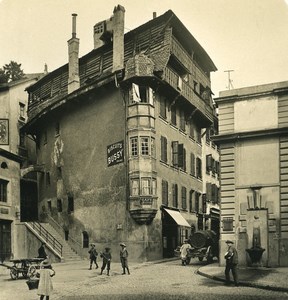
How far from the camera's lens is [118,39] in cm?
3447

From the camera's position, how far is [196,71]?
41.3 m

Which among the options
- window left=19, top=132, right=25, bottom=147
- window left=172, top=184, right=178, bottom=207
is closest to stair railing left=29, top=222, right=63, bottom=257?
window left=172, top=184, right=178, bottom=207

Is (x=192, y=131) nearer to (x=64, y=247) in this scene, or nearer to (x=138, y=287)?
(x=64, y=247)

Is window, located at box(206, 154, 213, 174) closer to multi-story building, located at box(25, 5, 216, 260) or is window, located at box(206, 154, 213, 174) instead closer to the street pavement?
multi-story building, located at box(25, 5, 216, 260)

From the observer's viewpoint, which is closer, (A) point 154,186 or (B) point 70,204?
(A) point 154,186

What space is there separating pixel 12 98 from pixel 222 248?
87.8ft

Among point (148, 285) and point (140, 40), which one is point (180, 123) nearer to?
point (140, 40)

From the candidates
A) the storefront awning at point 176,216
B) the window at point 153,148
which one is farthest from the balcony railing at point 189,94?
the storefront awning at point 176,216

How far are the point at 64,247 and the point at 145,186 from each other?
7825 millimetres

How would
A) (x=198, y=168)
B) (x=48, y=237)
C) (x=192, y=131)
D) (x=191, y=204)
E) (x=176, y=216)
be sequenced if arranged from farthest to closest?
(x=198, y=168) < (x=192, y=131) < (x=191, y=204) < (x=48, y=237) < (x=176, y=216)

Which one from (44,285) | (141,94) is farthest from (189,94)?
(44,285)

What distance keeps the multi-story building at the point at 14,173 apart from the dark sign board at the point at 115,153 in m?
5.99

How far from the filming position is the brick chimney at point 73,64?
3850 centimetres

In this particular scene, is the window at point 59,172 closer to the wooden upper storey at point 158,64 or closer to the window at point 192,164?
the wooden upper storey at point 158,64
